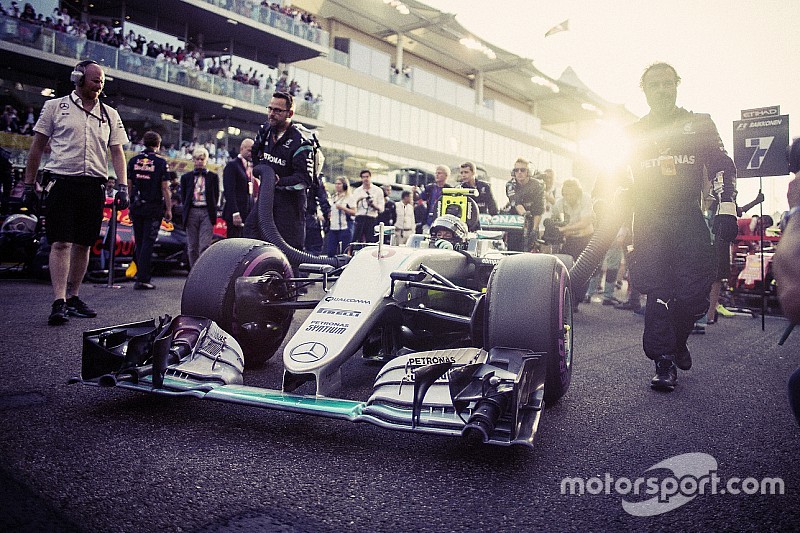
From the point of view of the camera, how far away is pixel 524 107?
176 ft

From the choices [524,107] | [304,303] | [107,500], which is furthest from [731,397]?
[524,107]

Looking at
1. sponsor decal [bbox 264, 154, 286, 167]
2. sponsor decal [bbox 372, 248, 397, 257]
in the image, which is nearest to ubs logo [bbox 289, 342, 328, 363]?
sponsor decal [bbox 372, 248, 397, 257]

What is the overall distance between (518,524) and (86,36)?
70.4 ft

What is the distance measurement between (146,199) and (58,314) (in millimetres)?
3079

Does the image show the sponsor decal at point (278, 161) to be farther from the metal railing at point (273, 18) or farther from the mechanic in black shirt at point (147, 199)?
the metal railing at point (273, 18)

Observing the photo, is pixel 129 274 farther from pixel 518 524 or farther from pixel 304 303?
pixel 518 524

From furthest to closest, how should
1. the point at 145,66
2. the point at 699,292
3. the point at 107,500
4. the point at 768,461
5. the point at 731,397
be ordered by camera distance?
the point at 145,66 → the point at 699,292 → the point at 731,397 → the point at 768,461 → the point at 107,500

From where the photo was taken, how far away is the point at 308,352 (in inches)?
101

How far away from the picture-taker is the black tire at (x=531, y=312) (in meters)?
2.59

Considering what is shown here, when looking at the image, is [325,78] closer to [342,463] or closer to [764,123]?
[764,123]

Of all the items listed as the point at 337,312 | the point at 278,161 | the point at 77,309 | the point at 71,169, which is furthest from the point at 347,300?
the point at 77,309

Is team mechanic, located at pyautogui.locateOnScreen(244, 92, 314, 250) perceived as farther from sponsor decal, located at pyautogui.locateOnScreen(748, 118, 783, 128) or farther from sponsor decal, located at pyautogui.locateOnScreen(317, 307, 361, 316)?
sponsor decal, located at pyautogui.locateOnScreen(748, 118, 783, 128)

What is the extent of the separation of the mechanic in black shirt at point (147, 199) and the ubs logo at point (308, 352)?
541 centimetres

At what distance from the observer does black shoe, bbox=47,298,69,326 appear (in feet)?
14.7
